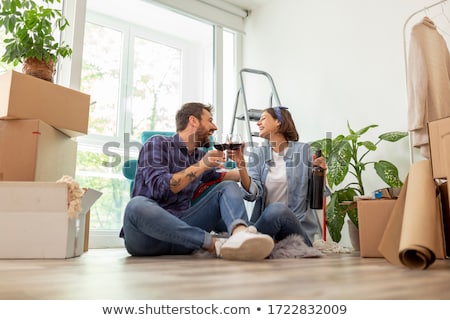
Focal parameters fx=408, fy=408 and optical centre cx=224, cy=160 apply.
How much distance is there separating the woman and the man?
9.4 inches

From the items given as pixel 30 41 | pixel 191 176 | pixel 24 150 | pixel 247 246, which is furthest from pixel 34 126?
pixel 247 246

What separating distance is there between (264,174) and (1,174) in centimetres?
127

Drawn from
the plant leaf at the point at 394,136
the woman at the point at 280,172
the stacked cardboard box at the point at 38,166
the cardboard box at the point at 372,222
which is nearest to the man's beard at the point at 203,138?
the woman at the point at 280,172

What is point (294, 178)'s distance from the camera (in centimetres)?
218

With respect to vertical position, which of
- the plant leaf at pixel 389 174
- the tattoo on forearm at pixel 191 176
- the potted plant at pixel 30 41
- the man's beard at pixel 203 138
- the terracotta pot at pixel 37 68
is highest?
the potted plant at pixel 30 41

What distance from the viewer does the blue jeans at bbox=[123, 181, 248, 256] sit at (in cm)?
157

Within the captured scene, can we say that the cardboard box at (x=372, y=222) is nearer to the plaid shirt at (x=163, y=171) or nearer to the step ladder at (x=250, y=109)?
the plaid shirt at (x=163, y=171)

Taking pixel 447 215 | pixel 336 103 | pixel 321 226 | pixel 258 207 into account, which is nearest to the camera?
pixel 447 215

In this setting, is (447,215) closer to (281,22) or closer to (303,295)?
(303,295)

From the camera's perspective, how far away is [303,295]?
0.75 meters

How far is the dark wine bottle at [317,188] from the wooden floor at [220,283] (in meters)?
0.90

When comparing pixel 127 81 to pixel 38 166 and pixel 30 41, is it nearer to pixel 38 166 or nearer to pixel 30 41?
pixel 30 41

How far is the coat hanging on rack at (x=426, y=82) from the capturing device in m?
1.98
